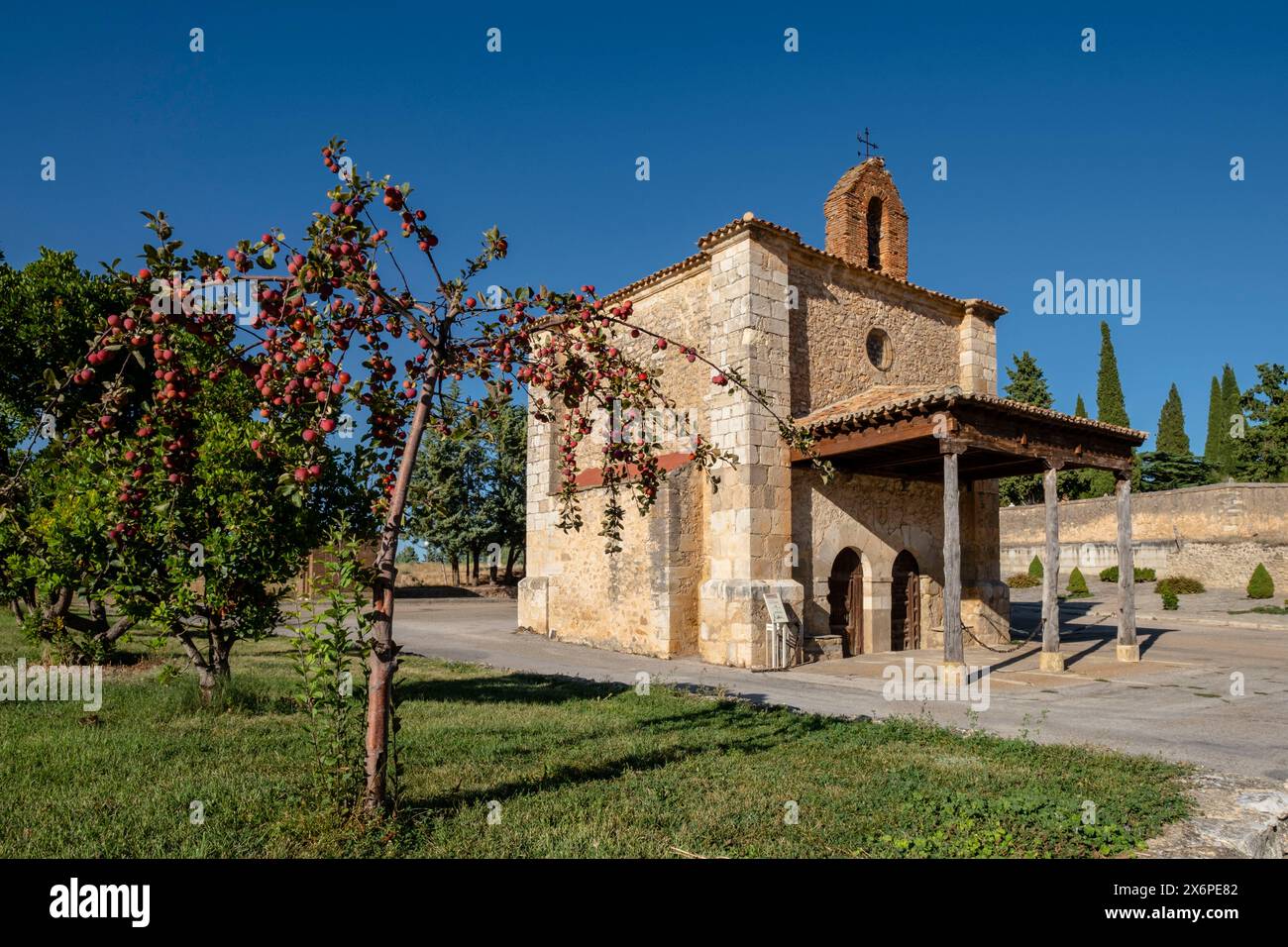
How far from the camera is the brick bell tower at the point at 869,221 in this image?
54.6ft

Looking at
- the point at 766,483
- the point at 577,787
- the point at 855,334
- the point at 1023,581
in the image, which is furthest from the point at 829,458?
the point at 1023,581

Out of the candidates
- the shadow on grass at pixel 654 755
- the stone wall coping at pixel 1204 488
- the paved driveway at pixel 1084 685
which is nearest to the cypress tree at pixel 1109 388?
the stone wall coping at pixel 1204 488

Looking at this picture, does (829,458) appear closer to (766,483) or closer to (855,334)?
(766,483)

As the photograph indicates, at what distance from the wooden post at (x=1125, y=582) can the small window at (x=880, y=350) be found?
4705mm

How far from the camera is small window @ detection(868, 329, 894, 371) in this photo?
16.3m

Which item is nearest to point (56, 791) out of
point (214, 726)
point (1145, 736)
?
point (214, 726)

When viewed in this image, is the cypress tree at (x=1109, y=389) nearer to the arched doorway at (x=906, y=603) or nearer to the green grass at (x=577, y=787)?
the arched doorway at (x=906, y=603)

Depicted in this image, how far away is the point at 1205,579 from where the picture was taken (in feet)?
99.6

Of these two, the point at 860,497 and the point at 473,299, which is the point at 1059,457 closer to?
the point at 860,497

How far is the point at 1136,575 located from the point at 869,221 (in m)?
22.1

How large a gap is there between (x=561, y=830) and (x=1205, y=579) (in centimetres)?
3386

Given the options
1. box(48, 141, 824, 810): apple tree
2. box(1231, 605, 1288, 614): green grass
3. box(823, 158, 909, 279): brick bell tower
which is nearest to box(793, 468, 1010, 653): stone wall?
box(823, 158, 909, 279): brick bell tower

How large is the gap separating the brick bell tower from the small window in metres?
1.33

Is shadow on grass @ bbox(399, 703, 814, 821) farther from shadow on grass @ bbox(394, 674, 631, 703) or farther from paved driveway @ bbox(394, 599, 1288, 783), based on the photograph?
shadow on grass @ bbox(394, 674, 631, 703)
